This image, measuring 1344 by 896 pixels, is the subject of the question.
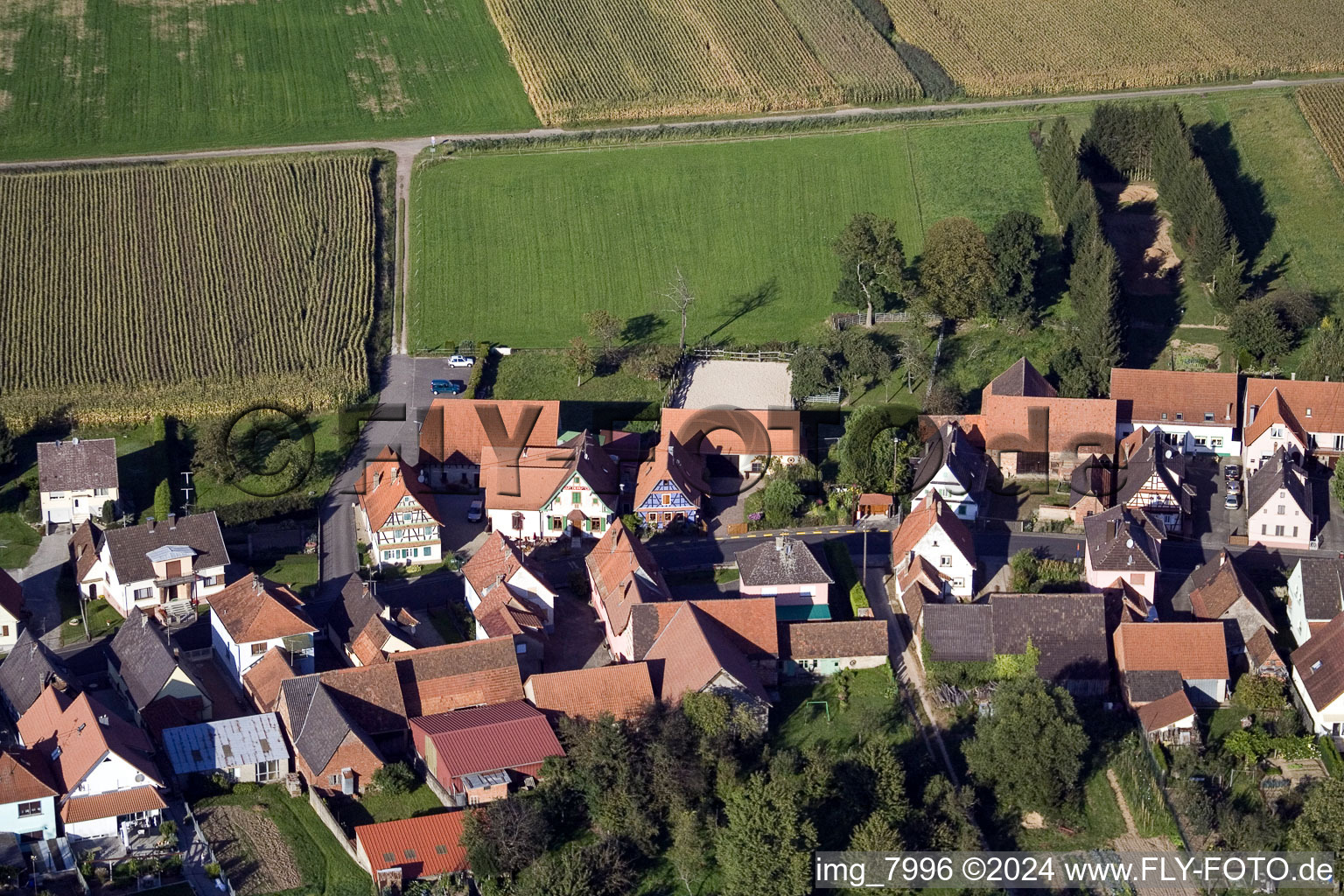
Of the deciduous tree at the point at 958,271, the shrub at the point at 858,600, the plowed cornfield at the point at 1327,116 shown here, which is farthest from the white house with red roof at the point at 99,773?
the plowed cornfield at the point at 1327,116

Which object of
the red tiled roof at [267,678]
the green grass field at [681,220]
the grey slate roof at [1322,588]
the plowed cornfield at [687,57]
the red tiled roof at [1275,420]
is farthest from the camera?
the plowed cornfield at [687,57]

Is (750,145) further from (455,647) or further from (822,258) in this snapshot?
(455,647)

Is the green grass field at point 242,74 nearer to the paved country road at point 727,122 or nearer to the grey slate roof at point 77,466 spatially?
the paved country road at point 727,122

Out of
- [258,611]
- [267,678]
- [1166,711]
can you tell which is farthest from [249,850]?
[1166,711]

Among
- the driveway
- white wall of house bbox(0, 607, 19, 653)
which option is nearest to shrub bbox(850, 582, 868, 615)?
the driveway

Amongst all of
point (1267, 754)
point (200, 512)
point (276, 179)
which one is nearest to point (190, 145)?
point (276, 179)

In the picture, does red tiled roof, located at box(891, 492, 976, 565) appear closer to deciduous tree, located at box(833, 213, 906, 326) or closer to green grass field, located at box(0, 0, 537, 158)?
deciduous tree, located at box(833, 213, 906, 326)

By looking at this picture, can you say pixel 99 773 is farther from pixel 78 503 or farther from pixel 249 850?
pixel 78 503
